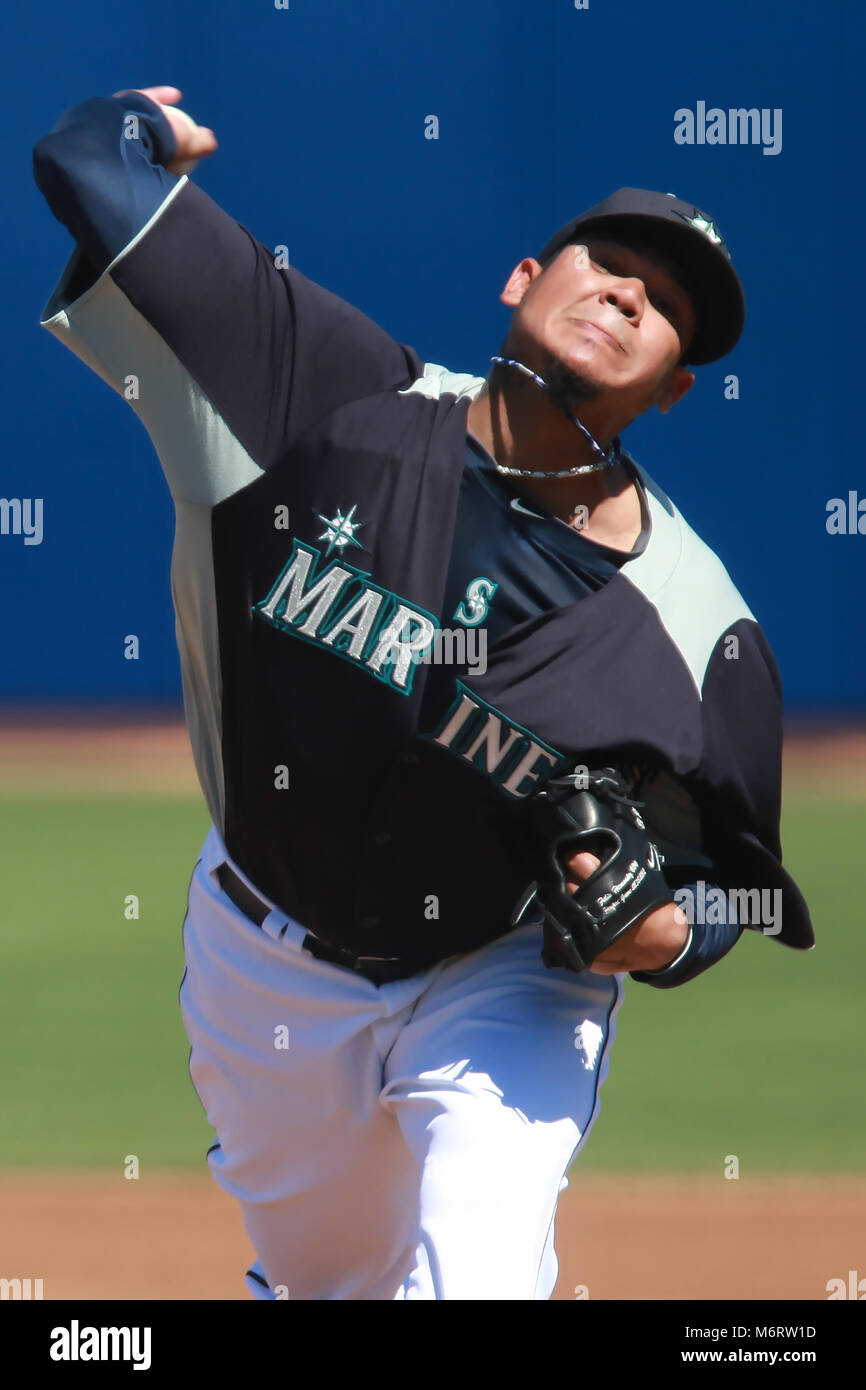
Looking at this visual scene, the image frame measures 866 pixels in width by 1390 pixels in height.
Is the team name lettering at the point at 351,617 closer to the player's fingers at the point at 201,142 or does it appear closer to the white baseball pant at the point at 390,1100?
the white baseball pant at the point at 390,1100

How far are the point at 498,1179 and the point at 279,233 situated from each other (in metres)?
7.62

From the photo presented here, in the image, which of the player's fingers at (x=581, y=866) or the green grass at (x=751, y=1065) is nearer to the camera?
the player's fingers at (x=581, y=866)

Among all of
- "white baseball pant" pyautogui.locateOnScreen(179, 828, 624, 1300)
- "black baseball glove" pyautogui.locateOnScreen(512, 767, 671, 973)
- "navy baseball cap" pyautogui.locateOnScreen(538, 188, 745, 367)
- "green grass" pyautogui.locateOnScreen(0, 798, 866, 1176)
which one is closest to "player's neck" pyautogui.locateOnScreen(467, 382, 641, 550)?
"navy baseball cap" pyautogui.locateOnScreen(538, 188, 745, 367)

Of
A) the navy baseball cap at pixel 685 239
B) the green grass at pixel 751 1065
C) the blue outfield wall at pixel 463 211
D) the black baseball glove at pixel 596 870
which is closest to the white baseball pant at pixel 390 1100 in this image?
the black baseball glove at pixel 596 870

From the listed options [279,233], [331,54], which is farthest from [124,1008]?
[331,54]

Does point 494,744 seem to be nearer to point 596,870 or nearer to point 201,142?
point 596,870

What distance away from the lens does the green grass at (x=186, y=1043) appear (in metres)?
4.62

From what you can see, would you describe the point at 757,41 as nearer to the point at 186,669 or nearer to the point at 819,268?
the point at 819,268

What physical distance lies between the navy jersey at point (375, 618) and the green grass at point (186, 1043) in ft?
7.08

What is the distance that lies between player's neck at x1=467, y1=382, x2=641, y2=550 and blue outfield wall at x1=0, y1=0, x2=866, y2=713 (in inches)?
263

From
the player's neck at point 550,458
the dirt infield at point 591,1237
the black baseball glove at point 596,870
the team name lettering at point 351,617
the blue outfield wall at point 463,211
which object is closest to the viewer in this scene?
the black baseball glove at point 596,870

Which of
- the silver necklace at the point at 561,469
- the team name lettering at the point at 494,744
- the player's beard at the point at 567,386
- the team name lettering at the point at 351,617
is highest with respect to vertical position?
the player's beard at the point at 567,386

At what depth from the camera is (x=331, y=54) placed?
9102mm

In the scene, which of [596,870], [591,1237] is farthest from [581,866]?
[591,1237]
